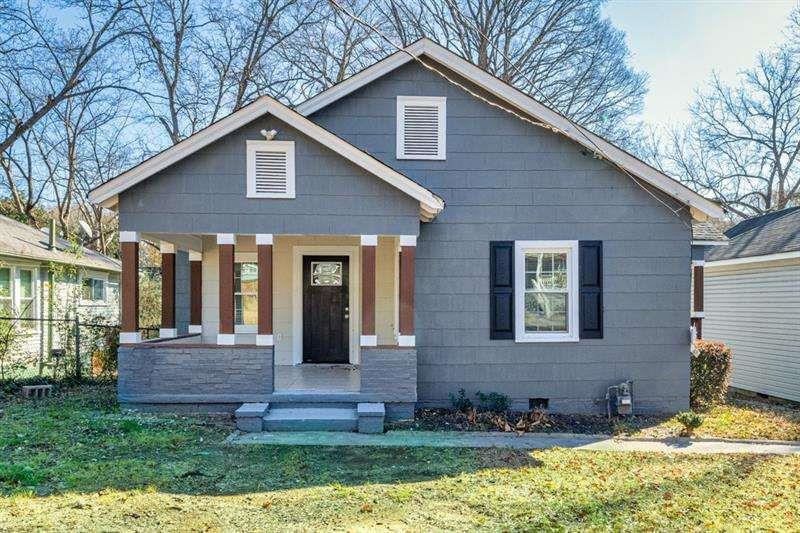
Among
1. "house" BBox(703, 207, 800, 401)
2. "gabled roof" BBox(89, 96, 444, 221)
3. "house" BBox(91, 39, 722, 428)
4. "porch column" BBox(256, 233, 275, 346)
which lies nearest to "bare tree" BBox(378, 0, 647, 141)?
"house" BBox(703, 207, 800, 401)

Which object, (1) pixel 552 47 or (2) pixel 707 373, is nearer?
(2) pixel 707 373

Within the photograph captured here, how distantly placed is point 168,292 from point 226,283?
2.64 meters

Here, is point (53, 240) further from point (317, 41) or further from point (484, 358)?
point (484, 358)

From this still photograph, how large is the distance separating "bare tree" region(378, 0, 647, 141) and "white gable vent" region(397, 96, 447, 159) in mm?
9695

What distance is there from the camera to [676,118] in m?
25.1

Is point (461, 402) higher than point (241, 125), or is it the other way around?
point (241, 125)

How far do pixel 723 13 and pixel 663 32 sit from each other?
1.31 meters

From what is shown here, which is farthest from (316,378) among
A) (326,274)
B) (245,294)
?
(245,294)

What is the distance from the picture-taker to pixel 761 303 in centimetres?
1166

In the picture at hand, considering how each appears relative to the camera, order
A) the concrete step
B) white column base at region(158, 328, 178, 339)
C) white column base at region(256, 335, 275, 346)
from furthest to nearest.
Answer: white column base at region(158, 328, 178, 339) < white column base at region(256, 335, 275, 346) < the concrete step

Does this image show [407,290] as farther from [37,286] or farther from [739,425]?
[37,286]

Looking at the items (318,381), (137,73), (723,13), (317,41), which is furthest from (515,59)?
(318,381)

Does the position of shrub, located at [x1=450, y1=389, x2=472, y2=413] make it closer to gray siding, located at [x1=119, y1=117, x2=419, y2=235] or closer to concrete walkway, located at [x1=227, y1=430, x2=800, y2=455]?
concrete walkway, located at [x1=227, y1=430, x2=800, y2=455]

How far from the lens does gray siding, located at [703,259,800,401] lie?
1085cm
